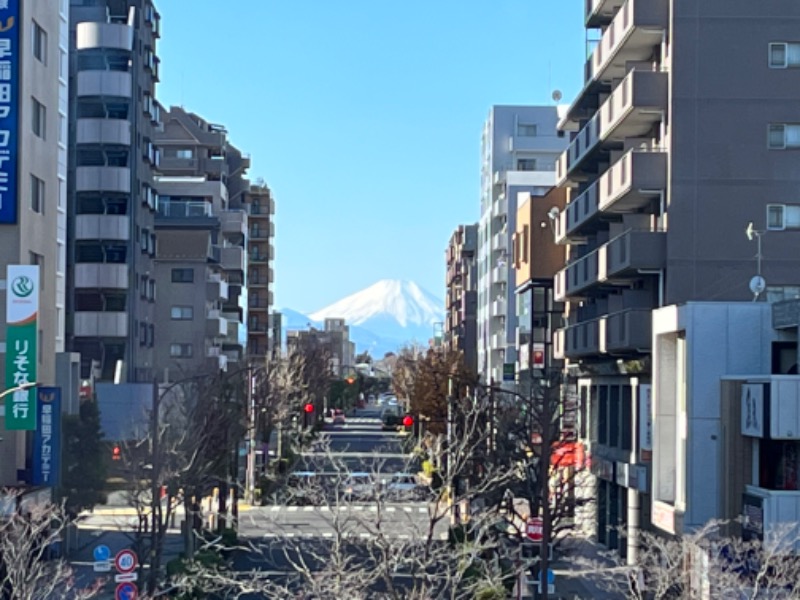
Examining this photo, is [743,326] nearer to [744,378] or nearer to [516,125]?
[744,378]

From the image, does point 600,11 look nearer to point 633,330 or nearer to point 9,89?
point 633,330

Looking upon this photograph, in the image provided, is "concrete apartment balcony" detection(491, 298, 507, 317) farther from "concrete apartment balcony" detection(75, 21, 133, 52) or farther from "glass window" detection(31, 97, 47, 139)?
"glass window" detection(31, 97, 47, 139)

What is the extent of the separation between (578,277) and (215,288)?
43.7m

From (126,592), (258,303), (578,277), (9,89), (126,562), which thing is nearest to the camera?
(126,592)

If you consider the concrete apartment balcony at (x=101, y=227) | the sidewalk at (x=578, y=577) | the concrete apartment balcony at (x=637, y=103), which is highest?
the concrete apartment balcony at (x=637, y=103)

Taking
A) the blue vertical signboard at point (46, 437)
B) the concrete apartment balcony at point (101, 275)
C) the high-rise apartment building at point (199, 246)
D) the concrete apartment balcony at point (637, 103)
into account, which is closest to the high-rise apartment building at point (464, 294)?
the high-rise apartment building at point (199, 246)

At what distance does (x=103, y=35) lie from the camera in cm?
6738

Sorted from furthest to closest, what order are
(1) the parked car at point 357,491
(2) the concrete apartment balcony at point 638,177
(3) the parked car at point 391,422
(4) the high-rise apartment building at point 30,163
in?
(3) the parked car at point 391,422
(2) the concrete apartment balcony at point 638,177
(4) the high-rise apartment building at point 30,163
(1) the parked car at point 357,491

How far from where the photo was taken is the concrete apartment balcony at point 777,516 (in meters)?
30.0

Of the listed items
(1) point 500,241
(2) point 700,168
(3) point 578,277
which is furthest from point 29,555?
(1) point 500,241

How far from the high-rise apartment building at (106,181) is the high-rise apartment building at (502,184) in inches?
1240

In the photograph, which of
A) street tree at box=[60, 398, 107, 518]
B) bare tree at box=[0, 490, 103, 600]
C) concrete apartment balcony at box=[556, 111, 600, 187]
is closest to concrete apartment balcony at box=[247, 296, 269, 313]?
concrete apartment balcony at box=[556, 111, 600, 187]

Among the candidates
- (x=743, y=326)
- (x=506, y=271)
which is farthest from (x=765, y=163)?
(x=506, y=271)

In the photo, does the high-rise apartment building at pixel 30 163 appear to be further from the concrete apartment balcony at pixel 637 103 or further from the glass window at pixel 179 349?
the glass window at pixel 179 349
